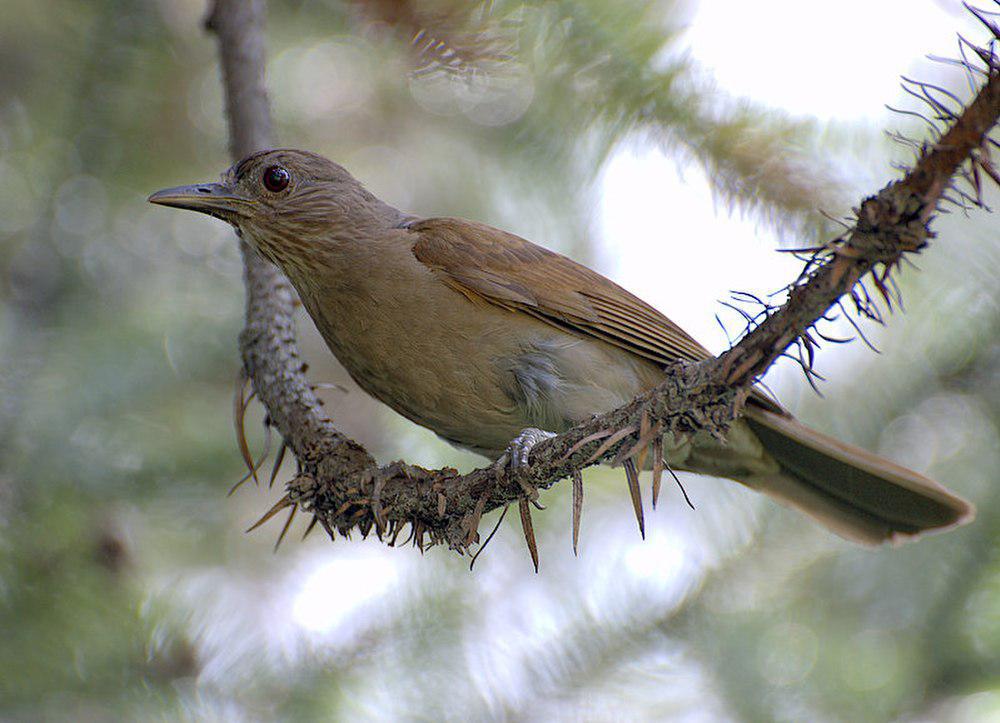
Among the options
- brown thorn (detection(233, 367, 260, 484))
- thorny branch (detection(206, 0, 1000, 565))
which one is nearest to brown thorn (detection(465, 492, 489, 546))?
thorny branch (detection(206, 0, 1000, 565))

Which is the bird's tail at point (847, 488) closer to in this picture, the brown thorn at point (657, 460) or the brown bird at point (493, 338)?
the brown bird at point (493, 338)

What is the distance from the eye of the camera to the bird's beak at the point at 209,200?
2969mm

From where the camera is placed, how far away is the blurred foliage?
2.38m

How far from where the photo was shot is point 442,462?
3594 mm

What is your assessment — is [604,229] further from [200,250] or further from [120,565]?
[120,565]

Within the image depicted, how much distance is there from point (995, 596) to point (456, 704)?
4.63 ft

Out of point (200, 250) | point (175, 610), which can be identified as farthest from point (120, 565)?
point (200, 250)

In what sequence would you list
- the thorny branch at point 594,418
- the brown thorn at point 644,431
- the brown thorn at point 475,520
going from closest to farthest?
the thorny branch at point 594,418 → the brown thorn at point 644,431 → the brown thorn at point 475,520

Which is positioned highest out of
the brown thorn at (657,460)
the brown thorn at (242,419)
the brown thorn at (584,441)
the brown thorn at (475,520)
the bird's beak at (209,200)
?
Result: the bird's beak at (209,200)

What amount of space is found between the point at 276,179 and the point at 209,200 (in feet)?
0.88

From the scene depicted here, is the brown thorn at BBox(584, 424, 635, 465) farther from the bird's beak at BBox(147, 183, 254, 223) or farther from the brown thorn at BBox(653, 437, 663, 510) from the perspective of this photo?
the bird's beak at BBox(147, 183, 254, 223)

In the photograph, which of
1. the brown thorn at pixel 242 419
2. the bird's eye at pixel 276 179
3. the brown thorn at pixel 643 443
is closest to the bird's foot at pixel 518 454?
the brown thorn at pixel 643 443

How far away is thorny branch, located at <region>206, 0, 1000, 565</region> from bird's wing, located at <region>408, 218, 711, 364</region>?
0.57 metres

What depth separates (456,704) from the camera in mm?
2439
